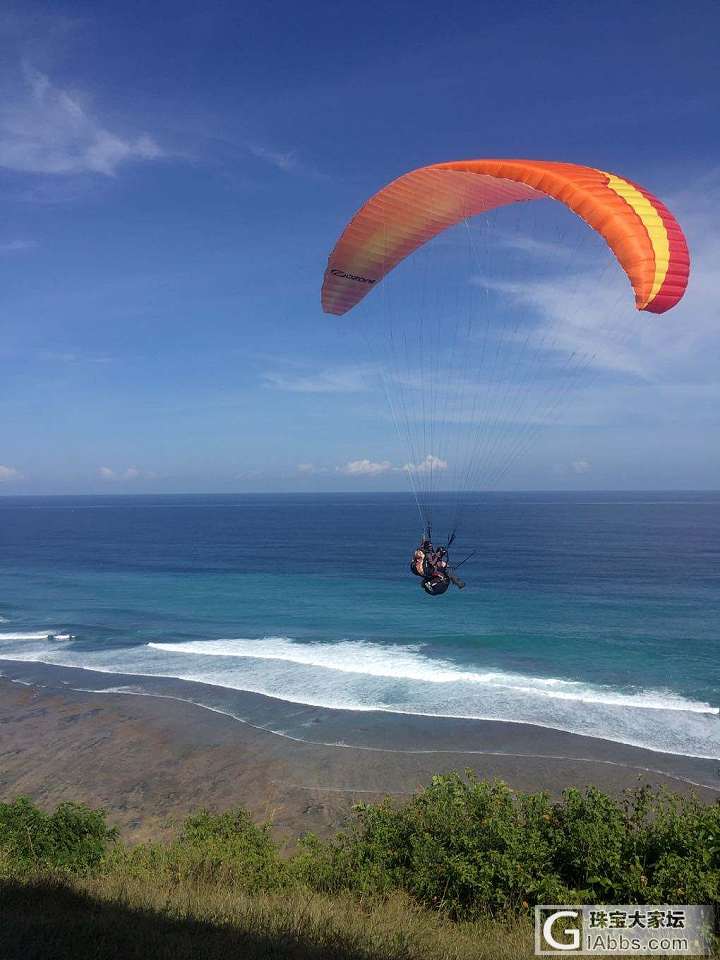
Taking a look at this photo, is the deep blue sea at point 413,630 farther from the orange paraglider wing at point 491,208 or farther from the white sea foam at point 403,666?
the orange paraglider wing at point 491,208

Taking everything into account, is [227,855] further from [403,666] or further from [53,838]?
[403,666]

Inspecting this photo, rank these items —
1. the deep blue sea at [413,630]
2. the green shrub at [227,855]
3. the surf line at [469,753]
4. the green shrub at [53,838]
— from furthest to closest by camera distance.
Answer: the deep blue sea at [413,630]
the surf line at [469,753]
the green shrub at [53,838]
the green shrub at [227,855]

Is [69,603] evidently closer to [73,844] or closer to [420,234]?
[73,844]

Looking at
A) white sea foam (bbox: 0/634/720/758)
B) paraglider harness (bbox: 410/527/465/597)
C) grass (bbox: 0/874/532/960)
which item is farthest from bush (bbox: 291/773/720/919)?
white sea foam (bbox: 0/634/720/758)

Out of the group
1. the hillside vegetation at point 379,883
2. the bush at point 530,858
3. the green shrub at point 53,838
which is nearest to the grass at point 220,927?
the hillside vegetation at point 379,883

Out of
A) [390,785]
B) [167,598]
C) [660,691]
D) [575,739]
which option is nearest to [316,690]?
[390,785]

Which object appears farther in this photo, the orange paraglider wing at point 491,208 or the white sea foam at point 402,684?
the white sea foam at point 402,684


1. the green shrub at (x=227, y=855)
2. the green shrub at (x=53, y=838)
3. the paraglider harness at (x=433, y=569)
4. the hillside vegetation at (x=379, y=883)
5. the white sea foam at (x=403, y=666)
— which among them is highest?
the paraglider harness at (x=433, y=569)

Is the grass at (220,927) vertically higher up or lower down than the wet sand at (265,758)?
higher up

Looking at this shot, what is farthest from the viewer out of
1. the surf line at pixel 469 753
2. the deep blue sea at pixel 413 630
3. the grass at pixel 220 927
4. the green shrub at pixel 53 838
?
the deep blue sea at pixel 413 630
